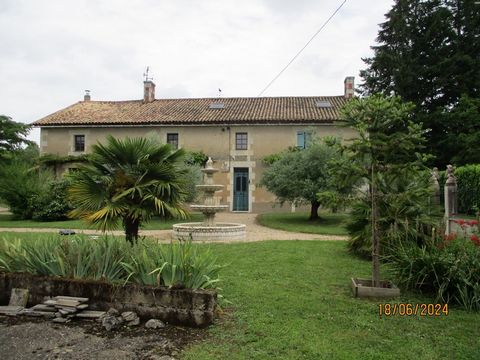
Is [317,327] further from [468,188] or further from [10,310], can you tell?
[468,188]

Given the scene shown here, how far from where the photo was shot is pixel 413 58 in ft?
71.5

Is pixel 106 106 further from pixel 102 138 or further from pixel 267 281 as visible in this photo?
pixel 267 281

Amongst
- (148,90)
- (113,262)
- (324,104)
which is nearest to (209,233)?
(113,262)

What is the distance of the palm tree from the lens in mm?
6445

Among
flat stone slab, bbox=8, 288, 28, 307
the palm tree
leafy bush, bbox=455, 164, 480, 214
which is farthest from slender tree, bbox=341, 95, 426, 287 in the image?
leafy bush, bbox=455, 164, 480, 214

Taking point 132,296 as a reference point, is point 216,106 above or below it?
above

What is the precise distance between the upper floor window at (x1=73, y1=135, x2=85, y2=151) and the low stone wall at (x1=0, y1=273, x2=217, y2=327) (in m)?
20.0

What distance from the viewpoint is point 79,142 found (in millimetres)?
23000

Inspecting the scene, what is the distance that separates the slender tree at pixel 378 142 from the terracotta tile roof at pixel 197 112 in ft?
53.3

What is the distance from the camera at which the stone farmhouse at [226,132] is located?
70.8 feet

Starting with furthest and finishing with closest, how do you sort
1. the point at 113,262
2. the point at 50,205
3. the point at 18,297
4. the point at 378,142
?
the point at 50,205, the point at 378,142, the point at 113,262, the point at 18,297

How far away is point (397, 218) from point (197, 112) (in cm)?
1815

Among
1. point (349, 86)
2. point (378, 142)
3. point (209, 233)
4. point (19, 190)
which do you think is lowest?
point (209, 233)

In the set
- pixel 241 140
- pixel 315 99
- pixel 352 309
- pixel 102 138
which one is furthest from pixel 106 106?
pixel 352 309
